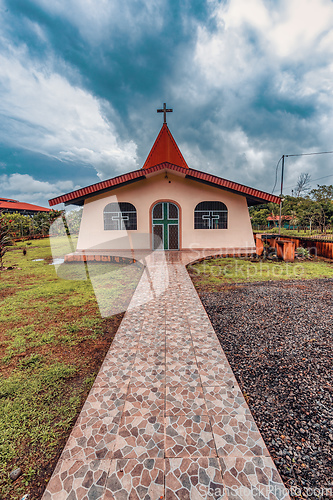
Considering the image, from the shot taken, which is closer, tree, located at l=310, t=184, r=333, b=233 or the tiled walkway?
the tiled walkway

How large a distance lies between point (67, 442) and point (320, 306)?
4828 mm

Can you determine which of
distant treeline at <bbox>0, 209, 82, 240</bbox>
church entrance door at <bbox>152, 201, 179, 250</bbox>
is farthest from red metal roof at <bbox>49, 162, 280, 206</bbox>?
distant treeline at <bbox>0, 209, 82, 240</bbox>

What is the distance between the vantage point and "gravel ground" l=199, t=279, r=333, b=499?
1619mm

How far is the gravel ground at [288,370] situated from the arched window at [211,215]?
20.7ft

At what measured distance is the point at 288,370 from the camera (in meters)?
2.61

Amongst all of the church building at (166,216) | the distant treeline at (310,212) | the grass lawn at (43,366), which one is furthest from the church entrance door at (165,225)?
the distant treeline at (310,212)

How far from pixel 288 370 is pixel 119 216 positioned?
974 cm

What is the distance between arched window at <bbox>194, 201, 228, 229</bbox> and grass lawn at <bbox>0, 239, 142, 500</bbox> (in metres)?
6.16

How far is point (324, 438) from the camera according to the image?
70.4 inches

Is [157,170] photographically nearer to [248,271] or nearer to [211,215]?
[211,215]

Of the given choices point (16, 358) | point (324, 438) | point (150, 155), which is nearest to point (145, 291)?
point (16, 358)

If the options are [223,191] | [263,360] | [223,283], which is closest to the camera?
[263,360]

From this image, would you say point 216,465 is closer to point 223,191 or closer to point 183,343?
point 183,343

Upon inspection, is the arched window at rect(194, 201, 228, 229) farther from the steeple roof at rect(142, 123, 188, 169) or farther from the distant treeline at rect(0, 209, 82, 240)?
the distant treeline at rect(0, 209, 82, 240)
